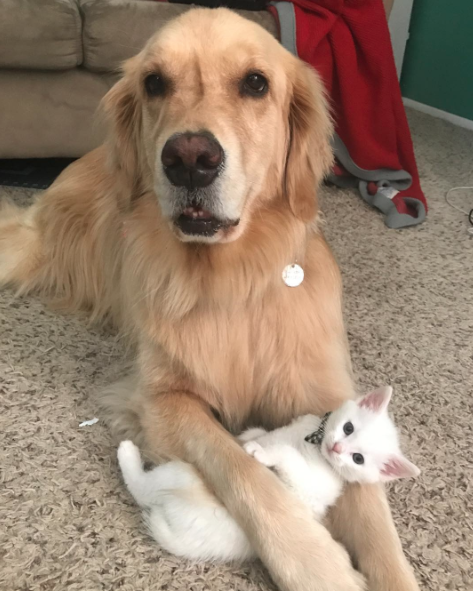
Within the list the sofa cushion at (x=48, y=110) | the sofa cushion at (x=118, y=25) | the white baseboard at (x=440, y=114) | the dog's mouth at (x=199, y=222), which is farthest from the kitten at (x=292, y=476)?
the white baseboard at (x=440, y=114)

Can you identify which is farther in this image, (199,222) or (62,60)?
(62,60)

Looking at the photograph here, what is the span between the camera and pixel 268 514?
1.10 m

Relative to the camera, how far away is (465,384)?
5.74ft

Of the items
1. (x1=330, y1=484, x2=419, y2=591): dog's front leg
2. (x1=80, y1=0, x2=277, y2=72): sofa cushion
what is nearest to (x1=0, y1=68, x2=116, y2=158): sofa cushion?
(x1=80, y1=0, x2=277, y2=72): sofa cushion

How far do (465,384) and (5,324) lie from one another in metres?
1.53

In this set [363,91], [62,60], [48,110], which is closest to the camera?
[62,60]

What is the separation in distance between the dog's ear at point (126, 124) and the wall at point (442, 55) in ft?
10.5

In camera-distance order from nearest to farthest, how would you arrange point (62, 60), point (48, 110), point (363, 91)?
point (62, 60) → point (48, 110) → point (363, 91)

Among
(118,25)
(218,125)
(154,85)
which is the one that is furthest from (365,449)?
(118,25)

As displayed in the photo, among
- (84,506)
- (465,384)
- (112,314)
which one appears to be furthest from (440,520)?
(112,314)

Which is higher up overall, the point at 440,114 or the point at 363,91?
the point at 363,91

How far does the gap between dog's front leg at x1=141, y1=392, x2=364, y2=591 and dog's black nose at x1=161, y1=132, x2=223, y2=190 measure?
576mm

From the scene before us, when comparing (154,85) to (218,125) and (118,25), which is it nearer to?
(218,125)

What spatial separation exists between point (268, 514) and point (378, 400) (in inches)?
13.7
